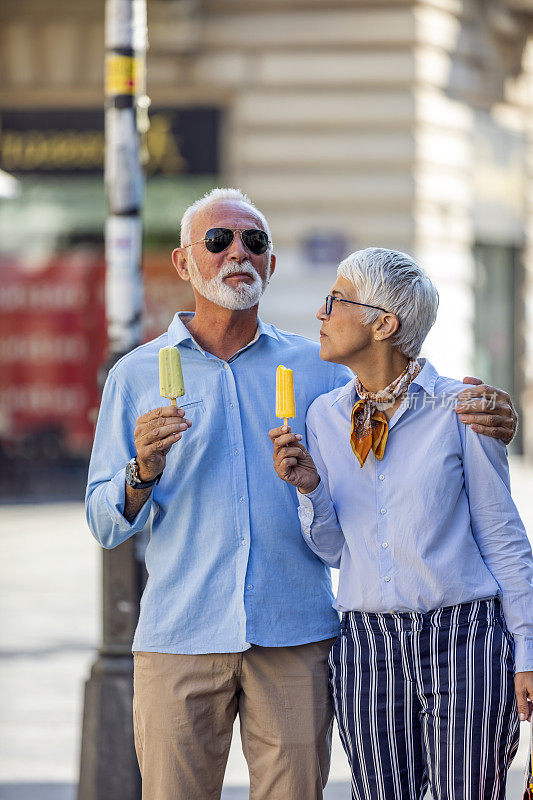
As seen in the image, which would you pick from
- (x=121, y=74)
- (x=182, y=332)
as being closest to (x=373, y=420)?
(x=182, y=332)

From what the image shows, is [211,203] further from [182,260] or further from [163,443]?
[163,443]

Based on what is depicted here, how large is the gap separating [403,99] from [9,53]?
426 centimetres

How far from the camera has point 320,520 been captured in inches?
122

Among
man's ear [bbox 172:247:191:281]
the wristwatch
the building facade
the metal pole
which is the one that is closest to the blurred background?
the building facade

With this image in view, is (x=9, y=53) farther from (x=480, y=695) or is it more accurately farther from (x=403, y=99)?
(x=480, y=695)

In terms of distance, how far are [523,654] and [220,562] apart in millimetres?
803

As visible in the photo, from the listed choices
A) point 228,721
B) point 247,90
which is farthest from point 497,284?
point 228,721

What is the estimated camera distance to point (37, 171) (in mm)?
13523

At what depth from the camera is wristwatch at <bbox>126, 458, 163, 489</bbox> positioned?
10.1 feet

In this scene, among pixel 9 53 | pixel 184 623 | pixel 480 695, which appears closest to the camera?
pixel 480 695

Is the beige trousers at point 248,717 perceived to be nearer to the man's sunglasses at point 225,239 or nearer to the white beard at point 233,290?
the white beard at point 233,290

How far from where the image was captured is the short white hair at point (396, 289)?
3053 millimetres

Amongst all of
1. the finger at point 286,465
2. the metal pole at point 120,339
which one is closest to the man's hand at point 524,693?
the finger at point 286,465

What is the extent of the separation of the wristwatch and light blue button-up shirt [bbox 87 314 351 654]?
1.6 inches
